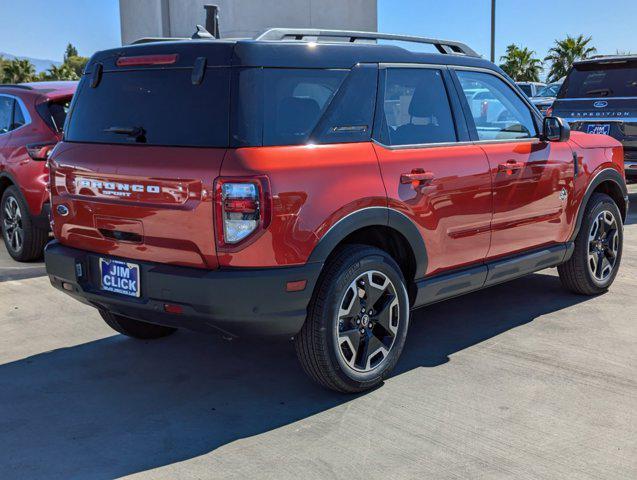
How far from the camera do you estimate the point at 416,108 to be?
4.28 m

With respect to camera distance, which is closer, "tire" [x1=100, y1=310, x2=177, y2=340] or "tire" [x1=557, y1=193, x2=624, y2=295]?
"tire" [x1=100, y1=310, x2=177, y2=340]

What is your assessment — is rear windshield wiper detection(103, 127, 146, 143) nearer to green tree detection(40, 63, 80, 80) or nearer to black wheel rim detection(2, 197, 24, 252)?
black wheel rim detection(2, 197, 24, 252)

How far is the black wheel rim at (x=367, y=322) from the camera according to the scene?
378 cm

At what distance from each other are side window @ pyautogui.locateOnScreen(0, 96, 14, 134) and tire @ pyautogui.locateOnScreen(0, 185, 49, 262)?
23.2 inches

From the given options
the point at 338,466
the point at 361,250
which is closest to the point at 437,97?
the point at 361,250

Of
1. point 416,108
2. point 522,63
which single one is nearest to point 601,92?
point 416,108

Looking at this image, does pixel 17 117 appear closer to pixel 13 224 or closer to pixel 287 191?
pixel 13 224

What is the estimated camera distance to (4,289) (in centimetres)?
609

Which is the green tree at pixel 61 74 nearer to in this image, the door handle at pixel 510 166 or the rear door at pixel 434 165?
the door handle at pixel 510 166

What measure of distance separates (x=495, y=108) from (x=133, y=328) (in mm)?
2761

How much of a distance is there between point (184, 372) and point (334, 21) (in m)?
24.9

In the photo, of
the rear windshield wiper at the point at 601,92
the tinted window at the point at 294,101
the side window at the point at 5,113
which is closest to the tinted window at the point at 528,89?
the rear windshield wiper at the point at 601,92

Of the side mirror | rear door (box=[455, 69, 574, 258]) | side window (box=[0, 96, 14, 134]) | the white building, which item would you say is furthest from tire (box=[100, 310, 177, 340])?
the white building

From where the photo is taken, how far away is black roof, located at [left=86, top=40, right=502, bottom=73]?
11.4 feet
